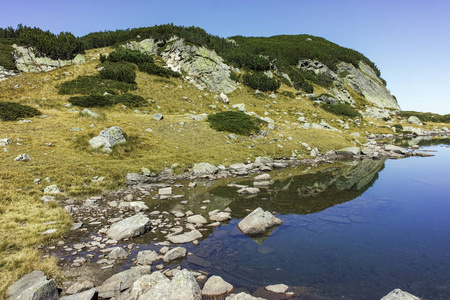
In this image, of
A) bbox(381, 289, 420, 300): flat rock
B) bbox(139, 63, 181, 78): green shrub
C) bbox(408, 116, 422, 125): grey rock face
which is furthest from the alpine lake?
bbox(408, 116, 422, 125): grey rock face

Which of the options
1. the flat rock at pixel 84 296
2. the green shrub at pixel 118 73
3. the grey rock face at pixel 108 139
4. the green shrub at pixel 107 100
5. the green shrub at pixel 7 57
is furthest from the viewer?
→ the green shrub at pixel 118 73

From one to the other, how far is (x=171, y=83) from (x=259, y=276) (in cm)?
4137

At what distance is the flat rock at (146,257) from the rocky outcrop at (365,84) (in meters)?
89.0

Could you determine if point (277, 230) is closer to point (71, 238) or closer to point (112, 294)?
point (112, 294)

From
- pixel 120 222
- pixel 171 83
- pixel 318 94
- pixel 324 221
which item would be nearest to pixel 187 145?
pixel 120 222

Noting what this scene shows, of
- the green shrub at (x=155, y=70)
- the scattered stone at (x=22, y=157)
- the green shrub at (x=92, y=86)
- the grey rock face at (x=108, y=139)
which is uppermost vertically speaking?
the green shrub at (x=155, y=70)

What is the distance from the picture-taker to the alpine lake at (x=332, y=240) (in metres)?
7.28

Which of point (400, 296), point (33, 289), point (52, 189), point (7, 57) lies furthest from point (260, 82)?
point (33, 289)

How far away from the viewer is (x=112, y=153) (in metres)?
19.6

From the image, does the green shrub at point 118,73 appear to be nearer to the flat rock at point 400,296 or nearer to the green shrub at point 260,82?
the green shrub at point 260,82

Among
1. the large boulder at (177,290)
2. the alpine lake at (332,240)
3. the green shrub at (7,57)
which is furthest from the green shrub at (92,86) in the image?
the large boulder at (177,290)

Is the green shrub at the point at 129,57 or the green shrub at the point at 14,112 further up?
the green shrub at the point at 129,57

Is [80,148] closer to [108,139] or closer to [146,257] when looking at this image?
[108,139]

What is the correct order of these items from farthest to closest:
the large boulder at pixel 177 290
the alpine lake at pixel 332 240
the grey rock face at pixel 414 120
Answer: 1. the grey rock face at pixel 414 120
2. the alpine lake at pixel 332 240
3. the large boulder at pixel 177 290
